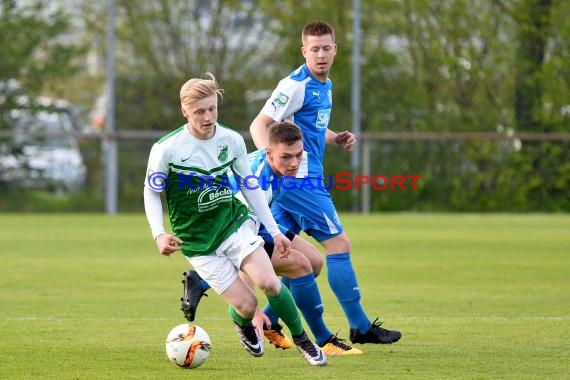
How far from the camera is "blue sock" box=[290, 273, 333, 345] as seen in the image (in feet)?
22.0

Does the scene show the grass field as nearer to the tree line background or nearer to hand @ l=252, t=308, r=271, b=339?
hand @ l=252, t=308, r=271, b=339

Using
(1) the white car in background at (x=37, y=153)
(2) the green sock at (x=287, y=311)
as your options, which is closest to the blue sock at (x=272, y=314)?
(2) the green sock at (x=287, y=311)

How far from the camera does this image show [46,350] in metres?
6.65

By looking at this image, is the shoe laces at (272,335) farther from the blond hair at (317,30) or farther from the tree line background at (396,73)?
the tree line background at (396,73)

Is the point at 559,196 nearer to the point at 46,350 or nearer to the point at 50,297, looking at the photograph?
the point at 50,297

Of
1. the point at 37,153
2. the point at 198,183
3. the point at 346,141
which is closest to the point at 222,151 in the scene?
the point at 198,183

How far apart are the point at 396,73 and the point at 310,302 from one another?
14.1 metres

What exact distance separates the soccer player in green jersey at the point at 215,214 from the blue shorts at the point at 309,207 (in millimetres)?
856

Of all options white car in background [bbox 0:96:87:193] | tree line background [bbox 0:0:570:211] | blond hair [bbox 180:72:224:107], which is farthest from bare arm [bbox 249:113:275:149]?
white car in background [bbox 0:96:87:193]

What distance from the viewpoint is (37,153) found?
794 inches

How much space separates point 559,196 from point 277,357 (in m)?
14.1

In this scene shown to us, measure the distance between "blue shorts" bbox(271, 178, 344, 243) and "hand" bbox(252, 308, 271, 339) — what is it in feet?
2.07

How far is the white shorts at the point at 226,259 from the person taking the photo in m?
6.27

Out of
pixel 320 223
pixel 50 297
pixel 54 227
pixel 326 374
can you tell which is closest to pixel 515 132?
pixel 54 227
